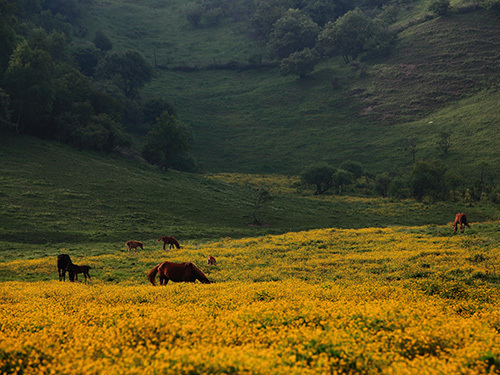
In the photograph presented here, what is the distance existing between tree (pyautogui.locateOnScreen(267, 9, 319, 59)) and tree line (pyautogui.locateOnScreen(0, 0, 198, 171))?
2673 inches

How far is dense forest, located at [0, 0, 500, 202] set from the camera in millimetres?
71562

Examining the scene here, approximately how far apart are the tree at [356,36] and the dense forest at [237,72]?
0.39m

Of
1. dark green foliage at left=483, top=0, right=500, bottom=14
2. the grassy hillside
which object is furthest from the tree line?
dark green foliage at left=483, top=0, right=500, bottom=14

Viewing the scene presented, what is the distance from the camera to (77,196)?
5034 cm

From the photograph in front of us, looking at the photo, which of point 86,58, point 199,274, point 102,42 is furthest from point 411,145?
point 102,42

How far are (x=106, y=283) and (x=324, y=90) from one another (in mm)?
130510

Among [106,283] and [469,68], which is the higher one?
[469,68]

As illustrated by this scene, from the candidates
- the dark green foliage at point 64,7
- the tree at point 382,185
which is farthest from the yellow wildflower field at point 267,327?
the dark green foliage at point 64,7

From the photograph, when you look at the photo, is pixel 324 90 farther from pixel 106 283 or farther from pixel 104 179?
pixel 106 283

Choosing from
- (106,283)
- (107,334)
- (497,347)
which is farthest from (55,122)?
(497,347)

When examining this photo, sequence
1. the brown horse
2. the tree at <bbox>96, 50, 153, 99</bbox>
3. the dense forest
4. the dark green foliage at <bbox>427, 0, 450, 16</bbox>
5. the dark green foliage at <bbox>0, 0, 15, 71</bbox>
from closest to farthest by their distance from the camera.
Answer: the brown horse, the dark green foliage at <bbox>0, 0, 15, 71</bbox>, the dense forest, the tree at <bbox>96, 50, 153, 99</bbox>, the dark green foliage at <bbox>427, 0, 450, 16</bbox>

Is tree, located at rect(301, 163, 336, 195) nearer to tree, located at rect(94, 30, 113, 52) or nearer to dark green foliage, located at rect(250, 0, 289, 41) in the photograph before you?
tree, located at rect(94, 30, 113, 52)

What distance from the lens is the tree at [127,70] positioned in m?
116

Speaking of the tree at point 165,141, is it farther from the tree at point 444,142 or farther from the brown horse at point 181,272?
the brown horse at point 181,272
